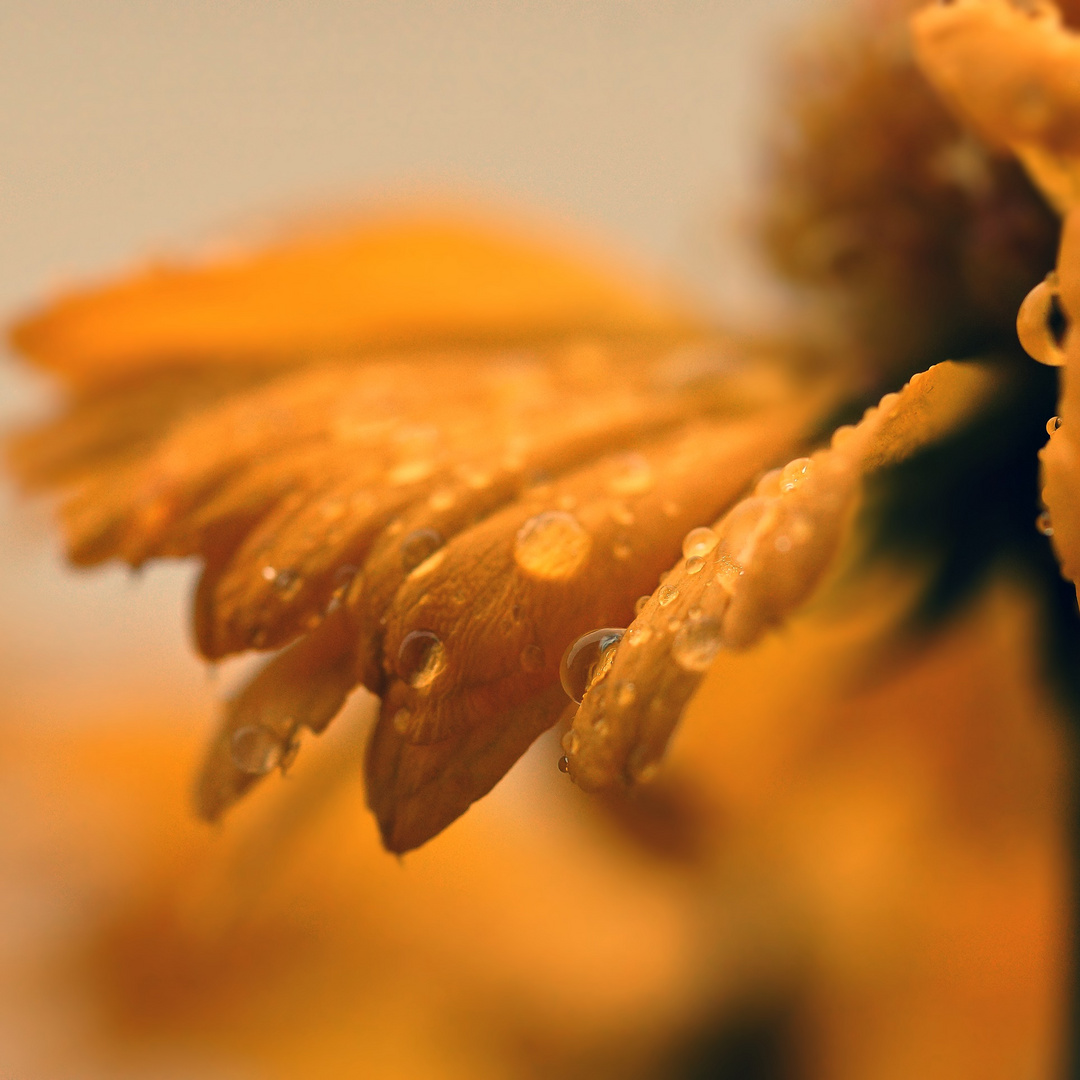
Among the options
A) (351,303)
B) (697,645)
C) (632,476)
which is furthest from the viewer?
(351,303)

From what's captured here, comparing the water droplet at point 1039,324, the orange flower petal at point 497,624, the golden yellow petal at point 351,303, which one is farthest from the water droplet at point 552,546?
the golden yellow petal at point 351,303

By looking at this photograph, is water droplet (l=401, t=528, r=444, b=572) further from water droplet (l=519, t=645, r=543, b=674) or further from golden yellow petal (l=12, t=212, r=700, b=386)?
golden yellow petal (l=12, t=212, r=700, b=386)

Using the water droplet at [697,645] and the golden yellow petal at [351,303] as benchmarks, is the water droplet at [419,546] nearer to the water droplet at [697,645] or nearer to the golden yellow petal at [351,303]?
the water droplet at [697,645]

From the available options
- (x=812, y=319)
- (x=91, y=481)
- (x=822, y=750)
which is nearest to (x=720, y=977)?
(x=822, y=750)

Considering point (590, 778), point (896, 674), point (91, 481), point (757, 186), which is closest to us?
point (590, 778)

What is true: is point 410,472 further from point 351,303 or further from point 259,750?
point 351,303

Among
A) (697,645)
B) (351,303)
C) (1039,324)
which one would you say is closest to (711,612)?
(697,645)

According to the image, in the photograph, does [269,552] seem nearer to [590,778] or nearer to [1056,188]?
[590,778]
